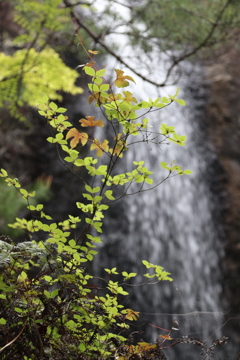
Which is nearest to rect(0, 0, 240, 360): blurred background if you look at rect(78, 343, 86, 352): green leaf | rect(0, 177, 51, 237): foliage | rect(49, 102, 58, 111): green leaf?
rect(0, 177, 51, 237): foliage

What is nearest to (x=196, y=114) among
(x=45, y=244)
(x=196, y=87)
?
(x=196, y=87)

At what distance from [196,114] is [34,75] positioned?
15.1 feet

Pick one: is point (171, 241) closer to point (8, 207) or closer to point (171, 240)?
point (171, 240)

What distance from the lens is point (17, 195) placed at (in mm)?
4285

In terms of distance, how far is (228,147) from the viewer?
6.93 meters

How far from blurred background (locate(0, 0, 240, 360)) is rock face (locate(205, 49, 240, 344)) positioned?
19mm

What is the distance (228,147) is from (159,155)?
1.56m

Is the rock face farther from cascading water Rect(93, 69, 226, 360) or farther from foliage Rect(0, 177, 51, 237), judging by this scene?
foliage Rect(0, 177, 51, 237)

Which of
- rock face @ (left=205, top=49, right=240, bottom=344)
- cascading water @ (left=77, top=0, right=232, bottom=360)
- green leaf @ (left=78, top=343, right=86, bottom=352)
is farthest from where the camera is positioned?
rock face @ (left=205, top=49, right=240, bottom=344)

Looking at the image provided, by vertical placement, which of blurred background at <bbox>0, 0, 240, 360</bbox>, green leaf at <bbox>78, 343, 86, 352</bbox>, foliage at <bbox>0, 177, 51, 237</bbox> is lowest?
green leaf at <bbox>78, 343, 86, 352</bbox>

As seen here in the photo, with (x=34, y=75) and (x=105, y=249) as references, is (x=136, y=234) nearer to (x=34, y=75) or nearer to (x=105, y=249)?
(x=105, y=249)

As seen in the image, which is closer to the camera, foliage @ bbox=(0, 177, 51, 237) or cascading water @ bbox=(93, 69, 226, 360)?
foliage @ bbox=(0, 177, 51, 237)

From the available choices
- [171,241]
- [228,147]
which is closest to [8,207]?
[171,241]

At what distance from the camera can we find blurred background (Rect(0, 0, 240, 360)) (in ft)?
12.2
